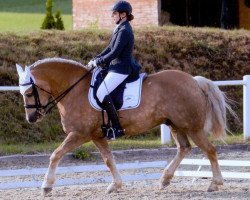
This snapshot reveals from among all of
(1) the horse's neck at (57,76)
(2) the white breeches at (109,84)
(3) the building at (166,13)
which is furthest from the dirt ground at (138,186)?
(3) the building at (166,13)

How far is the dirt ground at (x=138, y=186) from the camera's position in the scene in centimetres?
1118

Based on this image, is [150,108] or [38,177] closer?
[150,108]

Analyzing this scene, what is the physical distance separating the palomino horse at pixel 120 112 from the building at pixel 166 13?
12857 millimetres

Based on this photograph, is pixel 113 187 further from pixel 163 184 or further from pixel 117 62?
pixel 117 62

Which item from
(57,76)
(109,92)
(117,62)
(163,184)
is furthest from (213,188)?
(57,76)

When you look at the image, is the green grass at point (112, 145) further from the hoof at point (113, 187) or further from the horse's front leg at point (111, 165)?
the hoof at point (113, 187)

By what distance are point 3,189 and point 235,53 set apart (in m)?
10.7

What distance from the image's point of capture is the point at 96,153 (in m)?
15.3

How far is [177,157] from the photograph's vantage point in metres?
11.9

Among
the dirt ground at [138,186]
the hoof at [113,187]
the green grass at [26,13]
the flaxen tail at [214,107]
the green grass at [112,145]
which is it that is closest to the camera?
the dirt ground at [138,186]

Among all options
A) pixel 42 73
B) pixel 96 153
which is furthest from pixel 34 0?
pixel 42 73

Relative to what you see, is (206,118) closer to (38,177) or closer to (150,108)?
(150,108)

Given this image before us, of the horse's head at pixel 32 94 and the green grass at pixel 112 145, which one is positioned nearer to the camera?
the horse's head at pixel 32 94

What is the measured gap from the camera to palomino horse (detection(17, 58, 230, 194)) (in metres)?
11.5
